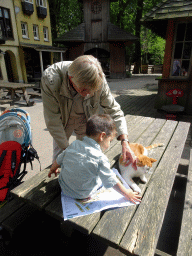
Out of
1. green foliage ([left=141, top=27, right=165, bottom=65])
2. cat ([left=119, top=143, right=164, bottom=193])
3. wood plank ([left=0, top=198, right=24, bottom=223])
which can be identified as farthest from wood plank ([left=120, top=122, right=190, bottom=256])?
green foliage ([left=141, top=27, right=165, bottom=65])

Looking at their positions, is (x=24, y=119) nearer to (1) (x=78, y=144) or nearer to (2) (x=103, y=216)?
(1) (x=78, y=144)

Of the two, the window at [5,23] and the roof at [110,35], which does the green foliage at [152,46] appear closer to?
the roof at [110,35]

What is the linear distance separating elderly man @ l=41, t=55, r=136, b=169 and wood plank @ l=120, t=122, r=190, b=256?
12.1 inches

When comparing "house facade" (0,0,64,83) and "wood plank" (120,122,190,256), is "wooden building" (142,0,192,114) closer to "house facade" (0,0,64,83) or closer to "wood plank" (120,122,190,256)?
"wood plank" (120,122,190,256)

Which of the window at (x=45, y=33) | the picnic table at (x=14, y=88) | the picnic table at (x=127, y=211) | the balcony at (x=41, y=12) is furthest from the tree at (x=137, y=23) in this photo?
the picnic table at (x=127, y=211)

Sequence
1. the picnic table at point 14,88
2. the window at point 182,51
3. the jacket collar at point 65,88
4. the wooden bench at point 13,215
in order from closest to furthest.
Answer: the wooden bench at point 13,215 < the jacket collar at point 65,88 < the window at point 182,51 < the picnic table at point 14,88

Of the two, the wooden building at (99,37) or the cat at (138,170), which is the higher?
the wooden building at (99,37)

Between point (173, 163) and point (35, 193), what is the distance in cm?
148

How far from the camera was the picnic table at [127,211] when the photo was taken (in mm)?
1208

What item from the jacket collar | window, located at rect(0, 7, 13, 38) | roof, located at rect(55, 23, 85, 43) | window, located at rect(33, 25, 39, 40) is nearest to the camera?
the jacket collar

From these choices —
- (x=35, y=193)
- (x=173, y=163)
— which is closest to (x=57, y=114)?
(x=35, y=193)

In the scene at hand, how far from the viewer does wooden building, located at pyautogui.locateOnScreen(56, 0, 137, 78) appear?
18172mm

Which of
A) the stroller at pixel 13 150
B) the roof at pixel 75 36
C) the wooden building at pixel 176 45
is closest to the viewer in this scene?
the stroller at pixel 13 150

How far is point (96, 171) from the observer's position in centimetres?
142
